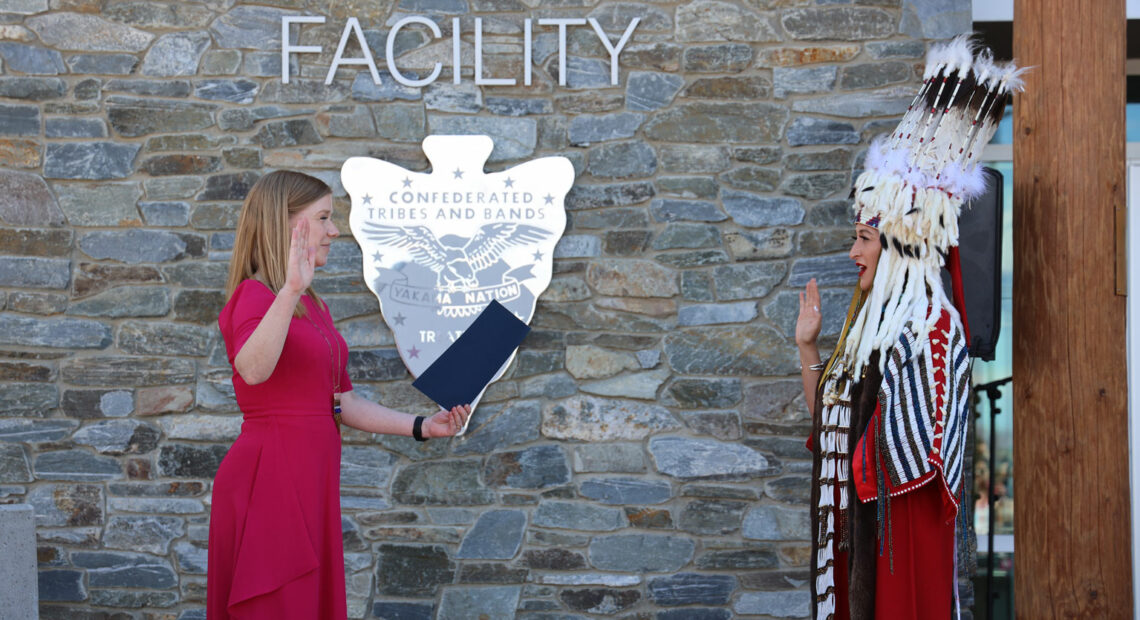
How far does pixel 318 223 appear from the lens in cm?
271

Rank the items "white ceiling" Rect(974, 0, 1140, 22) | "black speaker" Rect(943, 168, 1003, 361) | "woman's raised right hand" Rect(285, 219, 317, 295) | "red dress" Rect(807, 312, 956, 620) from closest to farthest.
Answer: "woman's raised right hand" Rect(285, 219, 317, 295), "red dress" Rect(807, 312, 956, 620), "black speaker" Rect(943, 168, 1003, 361), "white ceiling" Rect(974, 0, 1140, 22)

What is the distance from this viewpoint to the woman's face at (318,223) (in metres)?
2.67

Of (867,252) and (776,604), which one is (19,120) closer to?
(867,252)

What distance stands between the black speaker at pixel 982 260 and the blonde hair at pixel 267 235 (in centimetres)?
201

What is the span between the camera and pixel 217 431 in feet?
13.4

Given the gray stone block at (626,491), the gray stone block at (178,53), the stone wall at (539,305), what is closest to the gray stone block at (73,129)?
the stone wall at (539,305)

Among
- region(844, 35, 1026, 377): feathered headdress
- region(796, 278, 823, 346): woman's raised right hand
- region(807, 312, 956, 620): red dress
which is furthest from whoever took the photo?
region(796, 278, 823, 346): woman's raised right hand

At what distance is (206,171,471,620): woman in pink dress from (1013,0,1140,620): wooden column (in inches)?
73.5

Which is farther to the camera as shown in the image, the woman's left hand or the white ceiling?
the white ceiling

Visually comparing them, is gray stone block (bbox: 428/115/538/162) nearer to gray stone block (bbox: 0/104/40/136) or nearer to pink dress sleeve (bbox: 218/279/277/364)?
→ gray stone block (bbox: 0/104/40/136)

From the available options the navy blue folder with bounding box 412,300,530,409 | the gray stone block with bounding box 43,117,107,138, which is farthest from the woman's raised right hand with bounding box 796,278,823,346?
the gray stone block with bounding box 43,117,107,138

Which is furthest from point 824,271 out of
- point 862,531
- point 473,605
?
point 473,605

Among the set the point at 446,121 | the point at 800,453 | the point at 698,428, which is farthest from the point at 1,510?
the point at 800,453

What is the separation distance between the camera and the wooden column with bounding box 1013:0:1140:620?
9.69 feet
